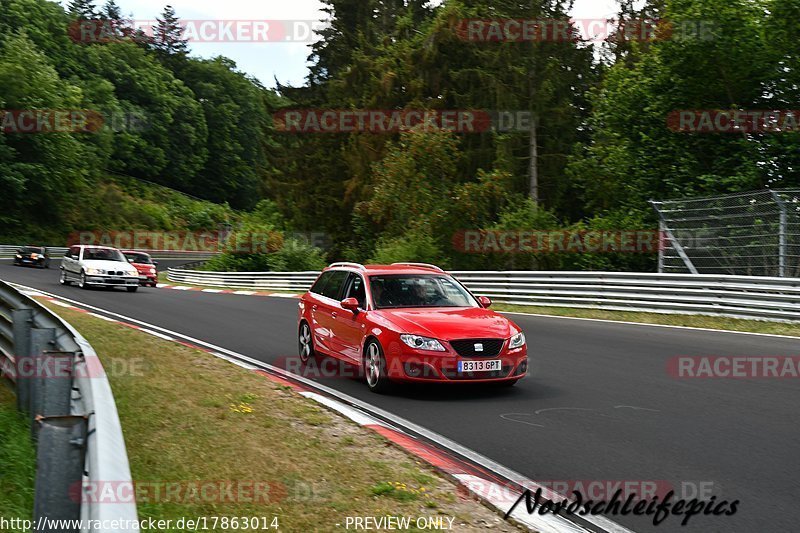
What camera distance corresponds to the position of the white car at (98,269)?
30.3 meters

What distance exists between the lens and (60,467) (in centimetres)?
315

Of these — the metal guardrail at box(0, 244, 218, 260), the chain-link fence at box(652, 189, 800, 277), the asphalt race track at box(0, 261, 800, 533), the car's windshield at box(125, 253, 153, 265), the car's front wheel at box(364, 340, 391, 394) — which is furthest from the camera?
the metal guardrail at box(0, 244, 218, 260)

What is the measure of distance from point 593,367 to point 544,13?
95.1 feet

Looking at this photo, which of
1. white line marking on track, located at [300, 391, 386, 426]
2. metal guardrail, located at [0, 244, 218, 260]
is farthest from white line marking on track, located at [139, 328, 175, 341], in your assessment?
metal guardrail, located at [0, 244, 218, 260]

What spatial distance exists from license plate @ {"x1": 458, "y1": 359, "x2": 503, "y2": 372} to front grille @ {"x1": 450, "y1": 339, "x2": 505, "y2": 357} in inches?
3.2

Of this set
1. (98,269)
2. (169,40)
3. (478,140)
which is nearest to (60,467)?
(98,269)

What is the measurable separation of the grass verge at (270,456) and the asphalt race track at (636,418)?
2.87 ft

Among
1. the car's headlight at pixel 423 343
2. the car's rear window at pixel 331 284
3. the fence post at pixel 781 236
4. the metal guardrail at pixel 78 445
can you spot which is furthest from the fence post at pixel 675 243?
the metal guardrail at pixel 78 445

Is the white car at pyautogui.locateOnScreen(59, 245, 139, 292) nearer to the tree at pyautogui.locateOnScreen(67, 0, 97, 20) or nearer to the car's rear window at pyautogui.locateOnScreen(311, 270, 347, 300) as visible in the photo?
the car's rear window at pyautogui.locateOnScreen(311, 270, 347, 300)

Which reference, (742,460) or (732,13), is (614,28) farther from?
(742,460)

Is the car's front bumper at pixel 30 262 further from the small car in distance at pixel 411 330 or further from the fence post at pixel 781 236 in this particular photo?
the fence post at pixel 781 236

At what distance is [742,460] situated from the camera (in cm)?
660

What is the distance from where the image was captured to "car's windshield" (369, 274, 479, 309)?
10.7m

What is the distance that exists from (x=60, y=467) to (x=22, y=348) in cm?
495
